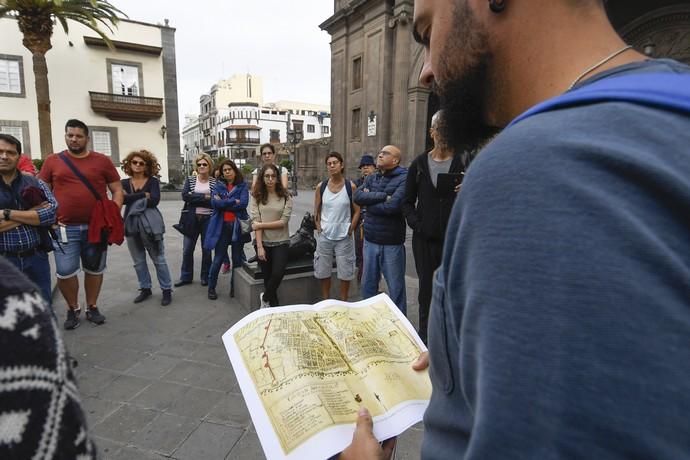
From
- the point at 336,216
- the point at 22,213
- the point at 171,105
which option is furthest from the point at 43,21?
the point at 336,216

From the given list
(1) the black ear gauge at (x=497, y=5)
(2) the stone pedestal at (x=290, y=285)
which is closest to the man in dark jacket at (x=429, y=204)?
(2) the stone pedestal at (x=290, y=285)

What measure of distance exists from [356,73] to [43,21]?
485 inches

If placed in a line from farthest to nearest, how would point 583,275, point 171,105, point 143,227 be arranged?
point 171,105
point 143,227
point 583,275

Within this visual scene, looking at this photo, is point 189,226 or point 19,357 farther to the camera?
point 189,226

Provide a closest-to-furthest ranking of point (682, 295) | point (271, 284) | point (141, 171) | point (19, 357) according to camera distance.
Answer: point (682, 295) → point (19, 357) → point (271, 284) → point (141, 171)

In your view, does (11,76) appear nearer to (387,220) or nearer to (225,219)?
(225,219)

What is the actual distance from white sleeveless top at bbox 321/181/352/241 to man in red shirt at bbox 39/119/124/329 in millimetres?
2337

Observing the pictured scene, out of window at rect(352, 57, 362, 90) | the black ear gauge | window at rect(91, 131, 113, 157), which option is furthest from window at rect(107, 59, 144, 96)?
the black ear gauge

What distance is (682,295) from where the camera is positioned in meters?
0.35

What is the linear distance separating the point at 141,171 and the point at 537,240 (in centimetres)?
570

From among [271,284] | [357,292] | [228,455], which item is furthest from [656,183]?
[357,292]

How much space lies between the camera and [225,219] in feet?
18.0

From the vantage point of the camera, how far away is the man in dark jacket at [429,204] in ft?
11.0

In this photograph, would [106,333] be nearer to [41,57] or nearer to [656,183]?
[656,183]
